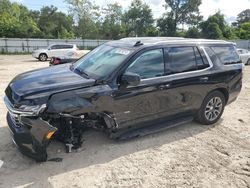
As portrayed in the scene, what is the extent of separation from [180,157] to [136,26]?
5089 cm

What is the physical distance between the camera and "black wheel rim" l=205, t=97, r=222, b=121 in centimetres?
543

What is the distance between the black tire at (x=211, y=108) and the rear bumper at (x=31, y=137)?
10.3 ft

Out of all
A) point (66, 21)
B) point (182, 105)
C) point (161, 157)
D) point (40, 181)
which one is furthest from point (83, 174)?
point (66, 21)

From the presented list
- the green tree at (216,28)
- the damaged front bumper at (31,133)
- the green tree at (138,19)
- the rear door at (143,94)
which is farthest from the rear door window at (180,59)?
the green tree at (138,19)

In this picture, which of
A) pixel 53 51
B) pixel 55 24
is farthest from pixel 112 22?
pixel 53 51

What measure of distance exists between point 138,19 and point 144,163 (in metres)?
52.1

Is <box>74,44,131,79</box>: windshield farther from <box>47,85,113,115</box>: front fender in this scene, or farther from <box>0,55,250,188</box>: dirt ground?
<box>0,55,250,188</box>: dirt ground

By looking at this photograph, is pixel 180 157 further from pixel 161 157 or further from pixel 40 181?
pixel 40 181

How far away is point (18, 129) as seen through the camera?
370 cm

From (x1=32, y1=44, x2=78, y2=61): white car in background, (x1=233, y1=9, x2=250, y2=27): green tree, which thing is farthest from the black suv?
(x1=233, y1=9, x2=250, y2=27): green tree

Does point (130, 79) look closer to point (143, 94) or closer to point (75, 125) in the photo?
point (143, 94)

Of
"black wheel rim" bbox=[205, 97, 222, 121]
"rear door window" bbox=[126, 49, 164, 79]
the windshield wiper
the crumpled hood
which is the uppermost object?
"rear door window" bbox=[126, 49, 164, 79]

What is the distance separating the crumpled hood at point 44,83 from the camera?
12.1ft

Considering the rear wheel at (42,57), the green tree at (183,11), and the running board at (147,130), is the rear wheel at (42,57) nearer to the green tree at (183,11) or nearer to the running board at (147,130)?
the running board at (147,130)
